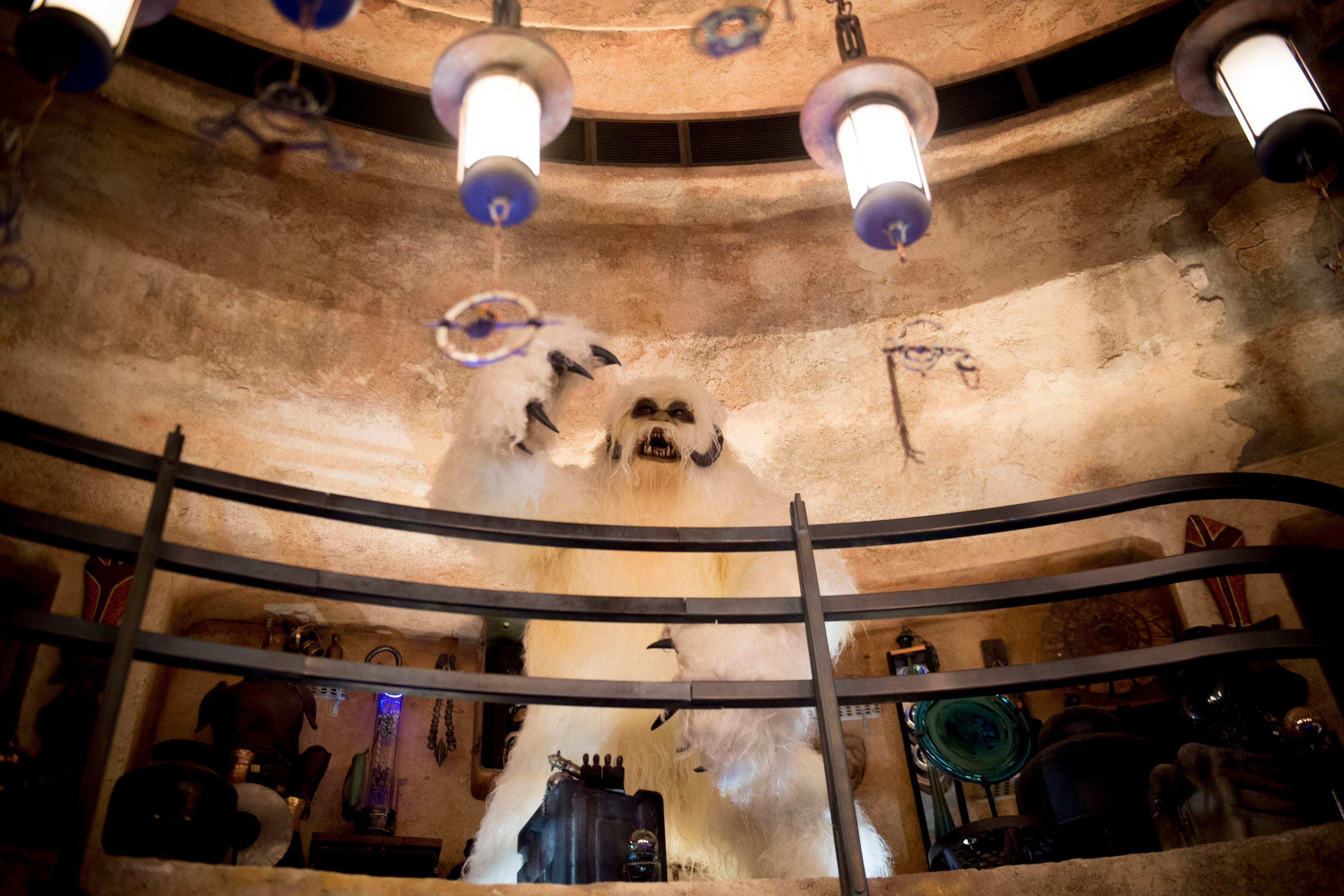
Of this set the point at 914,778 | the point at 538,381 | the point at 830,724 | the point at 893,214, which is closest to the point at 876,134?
the point at 893,214

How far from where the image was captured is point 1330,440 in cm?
451

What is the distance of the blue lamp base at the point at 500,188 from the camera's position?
8.38 ft

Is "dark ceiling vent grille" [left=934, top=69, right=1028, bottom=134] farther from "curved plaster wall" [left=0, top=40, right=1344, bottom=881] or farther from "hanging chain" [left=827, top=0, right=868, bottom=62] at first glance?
"hanging chain" [left=827, top=0, right=868, bottom=62]

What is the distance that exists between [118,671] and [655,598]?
1167 millimetres

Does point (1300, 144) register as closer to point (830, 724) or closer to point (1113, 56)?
point (830, 724)

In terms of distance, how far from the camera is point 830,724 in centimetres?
230

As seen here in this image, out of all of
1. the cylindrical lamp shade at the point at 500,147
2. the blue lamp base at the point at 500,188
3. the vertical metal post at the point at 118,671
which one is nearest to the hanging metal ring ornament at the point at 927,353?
the cylindrical lamp shade at the point at 500,147

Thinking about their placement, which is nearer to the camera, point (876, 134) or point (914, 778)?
point (876, 134)

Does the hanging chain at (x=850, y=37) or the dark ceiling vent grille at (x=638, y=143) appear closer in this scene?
the hanging chain at (x=850, y=37)

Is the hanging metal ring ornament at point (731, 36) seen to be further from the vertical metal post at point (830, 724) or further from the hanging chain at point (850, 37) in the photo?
the vertical metal post at point (830, 724)

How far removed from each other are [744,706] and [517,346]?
149 cm

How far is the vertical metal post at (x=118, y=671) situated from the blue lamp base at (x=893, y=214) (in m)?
1.90

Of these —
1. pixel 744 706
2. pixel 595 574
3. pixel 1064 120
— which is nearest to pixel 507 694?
pixel 744 706

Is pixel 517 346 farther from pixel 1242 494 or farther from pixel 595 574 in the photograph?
pixel 1242 494
